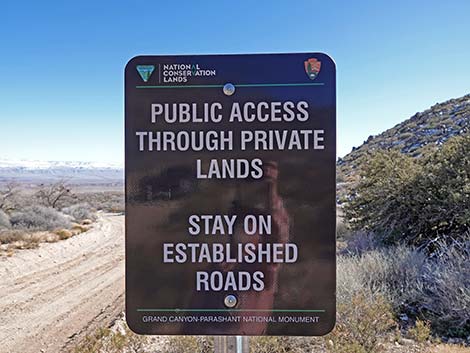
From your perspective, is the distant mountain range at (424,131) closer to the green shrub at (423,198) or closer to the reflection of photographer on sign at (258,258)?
the green shrub at (423,198)

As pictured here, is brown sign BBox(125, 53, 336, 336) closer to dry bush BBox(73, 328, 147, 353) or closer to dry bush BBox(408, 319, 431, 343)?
dry bush BBox(73, 328, 147, 353)

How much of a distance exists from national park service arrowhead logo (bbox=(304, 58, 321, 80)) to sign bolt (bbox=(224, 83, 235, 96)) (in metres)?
0.34

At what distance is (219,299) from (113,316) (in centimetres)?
685

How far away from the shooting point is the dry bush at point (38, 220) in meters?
20.5

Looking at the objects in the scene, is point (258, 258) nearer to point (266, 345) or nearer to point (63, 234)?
point (266, 345)

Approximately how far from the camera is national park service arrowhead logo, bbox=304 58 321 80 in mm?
1789

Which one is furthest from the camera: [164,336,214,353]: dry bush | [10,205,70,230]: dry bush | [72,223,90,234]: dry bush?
[72,223,90,234]: dry bush

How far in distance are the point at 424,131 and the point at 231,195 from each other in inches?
1695

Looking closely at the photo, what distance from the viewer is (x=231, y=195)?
5.82ft

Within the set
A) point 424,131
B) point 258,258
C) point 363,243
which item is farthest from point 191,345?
point 424,131

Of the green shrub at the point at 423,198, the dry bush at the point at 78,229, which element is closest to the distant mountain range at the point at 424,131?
the dry bush at the point at 78,229

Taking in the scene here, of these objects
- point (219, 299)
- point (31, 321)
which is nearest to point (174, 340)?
point (219, 299)

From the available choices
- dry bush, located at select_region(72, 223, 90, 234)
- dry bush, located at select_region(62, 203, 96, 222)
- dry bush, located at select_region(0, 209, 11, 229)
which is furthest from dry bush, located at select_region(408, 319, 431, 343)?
dry bush, located at select_region(62, 203, 96, 222)

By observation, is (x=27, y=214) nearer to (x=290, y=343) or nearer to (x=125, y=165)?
(x=290, y=343)
